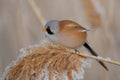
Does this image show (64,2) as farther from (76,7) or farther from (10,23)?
(10,23)

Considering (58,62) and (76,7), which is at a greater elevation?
(76,7)

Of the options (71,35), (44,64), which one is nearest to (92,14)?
(71,35)

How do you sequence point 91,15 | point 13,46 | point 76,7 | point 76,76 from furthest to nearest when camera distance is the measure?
1. point 13,46
2. point 76,7
3. point 91,15
4. point 76,76

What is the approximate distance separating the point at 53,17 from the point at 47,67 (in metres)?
0.91

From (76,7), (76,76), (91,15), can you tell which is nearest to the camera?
(76,76)

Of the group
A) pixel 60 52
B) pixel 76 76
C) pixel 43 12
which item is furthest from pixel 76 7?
pixel 76 76

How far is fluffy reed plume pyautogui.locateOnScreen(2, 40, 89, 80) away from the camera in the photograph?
3.44ft

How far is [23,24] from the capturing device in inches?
70.8

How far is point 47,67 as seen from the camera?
3.47ft

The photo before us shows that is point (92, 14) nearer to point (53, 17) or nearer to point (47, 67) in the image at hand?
point (47, 67)

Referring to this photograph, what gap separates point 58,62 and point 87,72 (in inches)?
34.8

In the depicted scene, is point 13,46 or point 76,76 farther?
point 13,46

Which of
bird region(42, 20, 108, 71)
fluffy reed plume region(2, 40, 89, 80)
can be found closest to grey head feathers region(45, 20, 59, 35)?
bird region(42, 20, 108, 71)

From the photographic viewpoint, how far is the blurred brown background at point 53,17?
1.72 m
